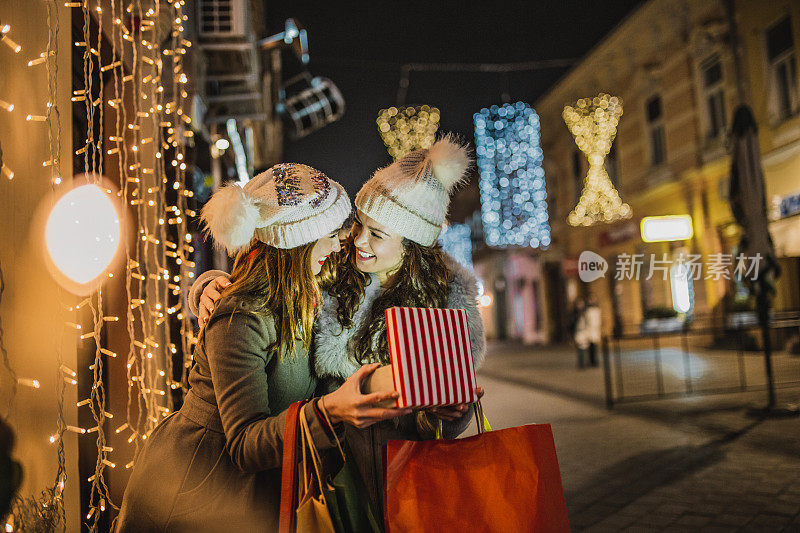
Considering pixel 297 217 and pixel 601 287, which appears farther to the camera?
pixel 601 287

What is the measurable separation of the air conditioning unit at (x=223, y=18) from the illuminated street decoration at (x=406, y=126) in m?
7.81

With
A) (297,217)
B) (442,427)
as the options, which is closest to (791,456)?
(442,427)

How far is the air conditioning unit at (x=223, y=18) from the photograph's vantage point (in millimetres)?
7594

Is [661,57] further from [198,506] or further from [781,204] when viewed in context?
[198,506]

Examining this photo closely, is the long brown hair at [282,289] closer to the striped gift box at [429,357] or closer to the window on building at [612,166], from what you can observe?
the striped gift box at [429,357]

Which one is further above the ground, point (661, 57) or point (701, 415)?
point (661, 57)

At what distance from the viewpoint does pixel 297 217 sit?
199cm

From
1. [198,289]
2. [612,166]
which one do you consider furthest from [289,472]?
[612,166]

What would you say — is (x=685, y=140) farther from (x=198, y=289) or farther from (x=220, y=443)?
(x=220, y=443)

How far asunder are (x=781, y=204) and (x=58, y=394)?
557 inches

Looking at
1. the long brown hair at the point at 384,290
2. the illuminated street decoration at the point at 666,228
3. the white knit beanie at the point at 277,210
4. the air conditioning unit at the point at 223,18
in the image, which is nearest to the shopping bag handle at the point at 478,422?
the long brown hair at the point at 384,290

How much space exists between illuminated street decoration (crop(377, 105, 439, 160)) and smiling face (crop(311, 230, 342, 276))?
1338cm

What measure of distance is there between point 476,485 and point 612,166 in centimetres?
2106

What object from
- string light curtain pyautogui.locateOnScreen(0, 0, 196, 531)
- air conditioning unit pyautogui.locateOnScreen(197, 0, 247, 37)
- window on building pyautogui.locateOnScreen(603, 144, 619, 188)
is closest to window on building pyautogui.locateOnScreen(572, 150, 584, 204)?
window on building pyautogui.locateOnScreen(603, 144, 619, 188)
